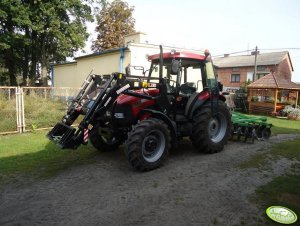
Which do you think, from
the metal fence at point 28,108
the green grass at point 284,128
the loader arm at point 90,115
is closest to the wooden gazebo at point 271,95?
the green grass at point 284,128

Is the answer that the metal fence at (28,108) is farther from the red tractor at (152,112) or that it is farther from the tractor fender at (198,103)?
the tractor fender at (198,103)

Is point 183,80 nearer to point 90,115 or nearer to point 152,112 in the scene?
point 152,112

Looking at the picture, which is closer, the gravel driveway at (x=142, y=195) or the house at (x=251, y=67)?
the gravel driveway at (x=142, y=195)

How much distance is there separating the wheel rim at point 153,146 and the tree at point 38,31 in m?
15.5

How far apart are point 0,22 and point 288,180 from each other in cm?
2040

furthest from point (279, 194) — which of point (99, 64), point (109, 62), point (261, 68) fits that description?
point (261, 68)

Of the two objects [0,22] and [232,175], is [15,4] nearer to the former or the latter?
[0,22]

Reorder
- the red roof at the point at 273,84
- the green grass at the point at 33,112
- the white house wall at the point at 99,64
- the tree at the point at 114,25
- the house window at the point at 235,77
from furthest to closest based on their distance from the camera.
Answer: the house window at the point at 235,77, the tree at the point at 114,25, the red roof at the point at 273,84, the white house wall at the point at 99,64, the green grass at the point at 33,112

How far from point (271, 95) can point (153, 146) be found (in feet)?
48.6

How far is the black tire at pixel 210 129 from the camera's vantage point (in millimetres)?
6461

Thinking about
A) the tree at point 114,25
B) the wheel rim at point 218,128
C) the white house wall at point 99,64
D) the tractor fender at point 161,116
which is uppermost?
the tree at point 114,25

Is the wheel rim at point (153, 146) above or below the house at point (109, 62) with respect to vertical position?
below

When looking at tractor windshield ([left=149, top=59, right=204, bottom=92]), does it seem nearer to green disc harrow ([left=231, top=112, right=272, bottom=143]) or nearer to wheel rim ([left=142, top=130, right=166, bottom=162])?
wheel rim ([left=142, top=130, right=166, bottom=162])

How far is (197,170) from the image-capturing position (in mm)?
5637
